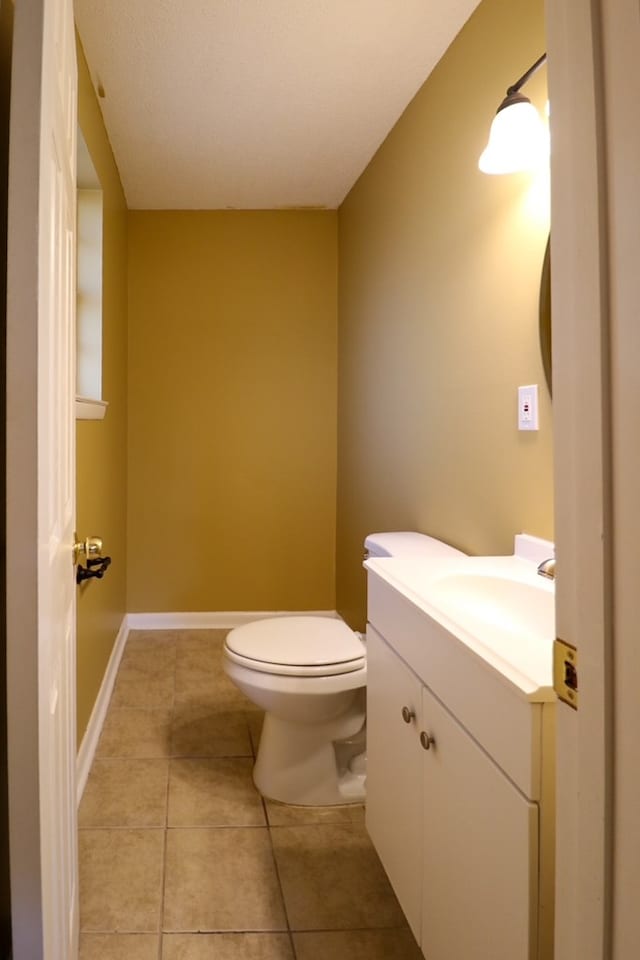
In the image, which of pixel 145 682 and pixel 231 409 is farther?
pixel 231 409

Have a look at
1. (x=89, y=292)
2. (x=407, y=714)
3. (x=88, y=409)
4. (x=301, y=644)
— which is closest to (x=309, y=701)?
(x=301, y=644)

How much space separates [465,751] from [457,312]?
1.39 metres

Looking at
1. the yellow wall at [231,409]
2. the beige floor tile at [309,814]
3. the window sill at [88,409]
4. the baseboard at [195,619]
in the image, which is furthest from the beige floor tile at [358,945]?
the yellow wall at [231,409]

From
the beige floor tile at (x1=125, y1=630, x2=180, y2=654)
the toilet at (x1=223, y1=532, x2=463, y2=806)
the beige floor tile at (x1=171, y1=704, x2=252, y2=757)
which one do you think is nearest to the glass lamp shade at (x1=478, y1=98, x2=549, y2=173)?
the toilet at (x1=223, y1=532, x2=463, y2=806)

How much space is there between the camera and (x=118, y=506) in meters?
3.09

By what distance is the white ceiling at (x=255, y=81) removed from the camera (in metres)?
1.85

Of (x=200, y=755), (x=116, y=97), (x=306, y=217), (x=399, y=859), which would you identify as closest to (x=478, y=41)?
(x=116, y=97)

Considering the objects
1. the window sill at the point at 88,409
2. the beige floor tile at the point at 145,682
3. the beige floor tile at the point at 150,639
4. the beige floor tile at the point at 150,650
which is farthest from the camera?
the beige floor tile at the point at 150,639

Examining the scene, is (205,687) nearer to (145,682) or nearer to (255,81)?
(145,682)

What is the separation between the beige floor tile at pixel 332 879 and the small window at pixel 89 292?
166 cm

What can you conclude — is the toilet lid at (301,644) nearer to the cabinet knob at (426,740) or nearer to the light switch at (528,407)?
the cabinet knob at (426,740)

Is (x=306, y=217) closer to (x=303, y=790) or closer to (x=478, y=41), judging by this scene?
(x=478, y=41)

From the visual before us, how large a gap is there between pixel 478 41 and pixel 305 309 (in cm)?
185

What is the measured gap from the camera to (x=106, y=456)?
8.79ft
